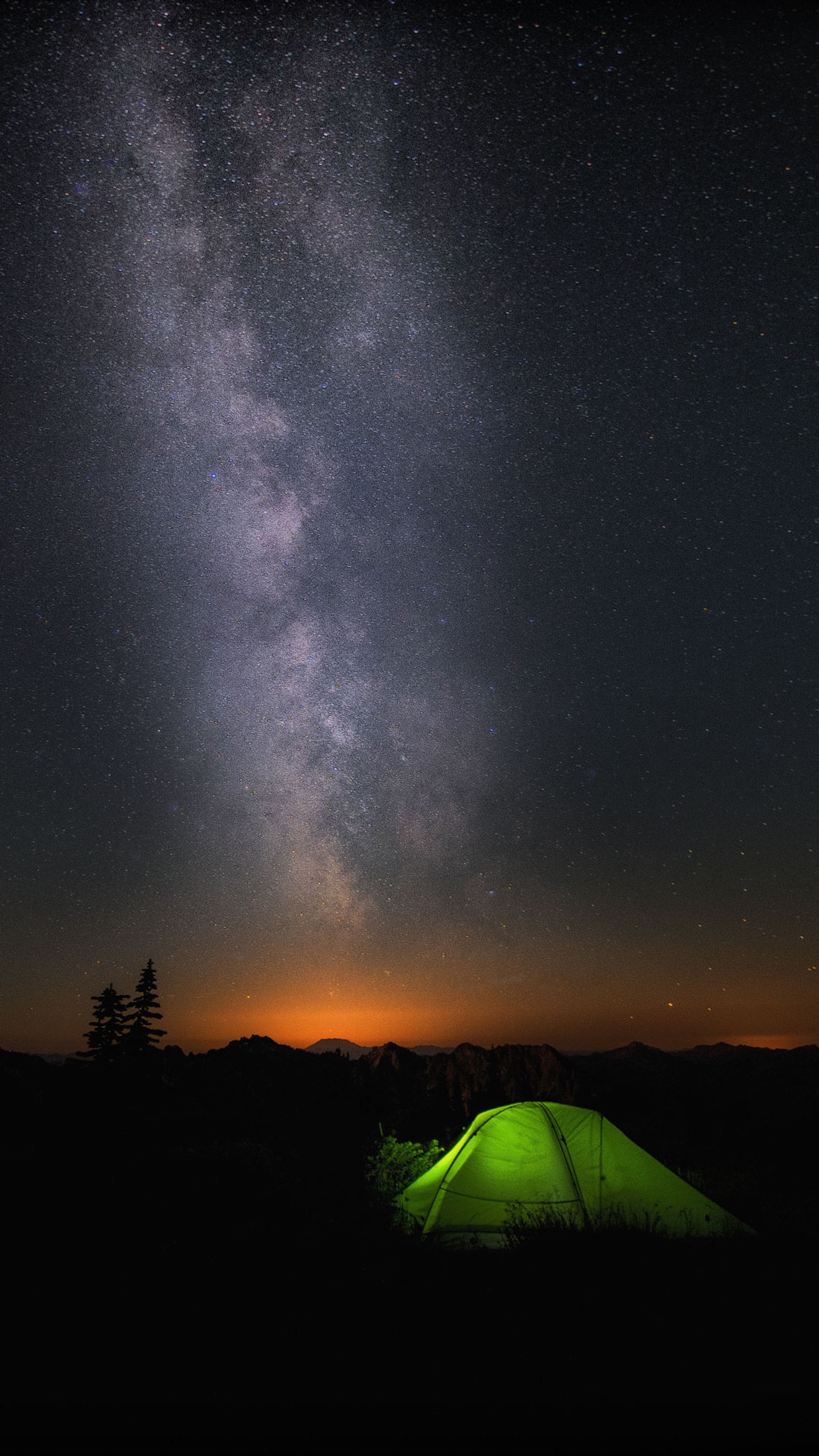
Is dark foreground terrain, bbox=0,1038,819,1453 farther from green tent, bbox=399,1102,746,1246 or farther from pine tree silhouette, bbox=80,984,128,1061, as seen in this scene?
pine tree silhouette, bbox=80,984,128,1061

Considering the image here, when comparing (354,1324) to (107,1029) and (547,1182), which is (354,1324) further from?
(107,1029)

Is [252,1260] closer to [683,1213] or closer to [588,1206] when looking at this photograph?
[588,1206]

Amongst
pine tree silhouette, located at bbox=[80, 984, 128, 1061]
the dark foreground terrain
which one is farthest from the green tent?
pine tree silhouette, located at bbox=[80, 984, 128, 1061]

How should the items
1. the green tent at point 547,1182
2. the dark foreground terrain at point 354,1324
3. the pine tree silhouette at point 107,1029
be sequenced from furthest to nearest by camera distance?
the pine tree silhouette at point 107,1029 → the green tent at point 547,1182 → the dark foreground terrain at point 354,1324

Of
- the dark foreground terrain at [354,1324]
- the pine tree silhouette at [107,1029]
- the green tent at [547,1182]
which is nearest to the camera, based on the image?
the dark foreground terrain at [354,1324]

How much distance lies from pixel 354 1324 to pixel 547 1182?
4477mm

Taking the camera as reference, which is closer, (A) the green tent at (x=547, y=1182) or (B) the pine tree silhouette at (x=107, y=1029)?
(A) the green tent at (x=547, y=1182)

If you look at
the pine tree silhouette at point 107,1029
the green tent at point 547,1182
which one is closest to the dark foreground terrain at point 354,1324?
the green tent at point 547,1182

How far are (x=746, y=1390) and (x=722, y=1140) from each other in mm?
29671

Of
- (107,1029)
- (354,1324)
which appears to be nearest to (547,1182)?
(354,1324)

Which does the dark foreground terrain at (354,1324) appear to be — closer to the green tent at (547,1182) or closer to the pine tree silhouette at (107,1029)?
the green tent at (547,1182)

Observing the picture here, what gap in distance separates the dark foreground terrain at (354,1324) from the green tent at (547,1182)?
2.61ft

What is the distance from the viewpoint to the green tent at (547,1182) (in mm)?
7910

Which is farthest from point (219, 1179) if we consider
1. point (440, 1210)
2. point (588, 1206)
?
point (588, 1206)
